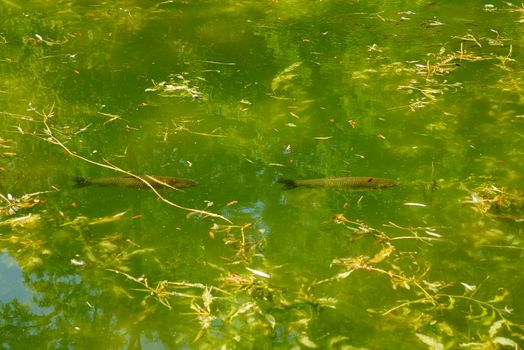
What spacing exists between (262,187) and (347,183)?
1.46 ft

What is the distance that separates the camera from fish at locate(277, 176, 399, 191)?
118 inches

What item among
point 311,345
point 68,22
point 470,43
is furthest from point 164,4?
point 311,345

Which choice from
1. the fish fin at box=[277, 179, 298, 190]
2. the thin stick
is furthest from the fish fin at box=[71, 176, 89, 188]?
the fish fin at box=[277, 179, 298, 190]

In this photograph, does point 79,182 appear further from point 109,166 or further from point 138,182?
point 138,182

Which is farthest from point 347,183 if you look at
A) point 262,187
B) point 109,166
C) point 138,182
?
point 109,166

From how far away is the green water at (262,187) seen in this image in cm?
231

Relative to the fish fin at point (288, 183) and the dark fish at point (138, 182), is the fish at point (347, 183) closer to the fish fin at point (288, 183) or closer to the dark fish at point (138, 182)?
the fish fin at point (288, 183)

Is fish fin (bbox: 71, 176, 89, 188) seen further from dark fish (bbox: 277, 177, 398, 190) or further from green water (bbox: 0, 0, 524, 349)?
dark fish (bbox: 277, 177, 398, 190)

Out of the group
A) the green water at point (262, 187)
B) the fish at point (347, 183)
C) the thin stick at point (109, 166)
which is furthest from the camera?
the fish at point (347, 183)

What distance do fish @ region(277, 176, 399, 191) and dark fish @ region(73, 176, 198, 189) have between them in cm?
52

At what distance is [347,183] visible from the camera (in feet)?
9.82

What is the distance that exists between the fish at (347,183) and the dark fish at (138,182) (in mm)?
523

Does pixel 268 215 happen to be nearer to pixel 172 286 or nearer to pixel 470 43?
pixel 172 286

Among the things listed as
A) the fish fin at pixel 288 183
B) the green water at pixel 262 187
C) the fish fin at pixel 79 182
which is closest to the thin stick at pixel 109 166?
the green water at pixel 262 187
